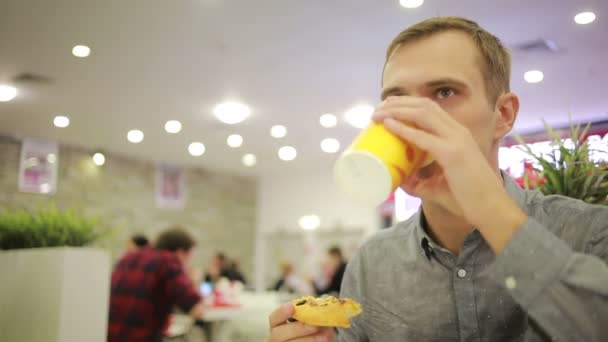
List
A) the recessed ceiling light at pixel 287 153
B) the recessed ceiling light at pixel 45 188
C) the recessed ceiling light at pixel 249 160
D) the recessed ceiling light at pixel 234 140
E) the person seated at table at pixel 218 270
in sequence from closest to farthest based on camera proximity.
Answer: the recessed ceiling light at pixel 45 188 → the recessed ceiling light at pixel 234 140 → the person seated at table at pixel 218 270 → the recessed ceiling light at pixel 287 153 → the recessed ceiling light at pixel 249 160

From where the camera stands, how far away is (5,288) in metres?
2.03

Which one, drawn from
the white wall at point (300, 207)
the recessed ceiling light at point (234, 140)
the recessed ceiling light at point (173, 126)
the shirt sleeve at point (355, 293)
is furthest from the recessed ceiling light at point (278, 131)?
the shirt sleeve at point (355, 293)

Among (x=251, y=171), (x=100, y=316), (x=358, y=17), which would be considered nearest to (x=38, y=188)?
(x=251, y=171)

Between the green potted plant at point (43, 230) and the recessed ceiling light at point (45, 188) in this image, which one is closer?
the green potted plant at point (43, 230)

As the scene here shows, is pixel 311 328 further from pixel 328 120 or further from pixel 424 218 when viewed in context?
pixel 328 120

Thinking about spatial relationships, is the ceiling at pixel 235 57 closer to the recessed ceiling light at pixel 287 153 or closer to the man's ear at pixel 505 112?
the man's ear at pixel 505 112

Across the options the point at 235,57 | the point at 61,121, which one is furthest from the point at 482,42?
the point at 61,121

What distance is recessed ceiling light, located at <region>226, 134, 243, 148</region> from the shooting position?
793 centimetres

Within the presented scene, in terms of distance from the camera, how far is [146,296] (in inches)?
132

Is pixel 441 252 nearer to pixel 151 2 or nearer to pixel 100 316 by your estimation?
pixel 100 316

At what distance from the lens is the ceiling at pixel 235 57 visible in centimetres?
392

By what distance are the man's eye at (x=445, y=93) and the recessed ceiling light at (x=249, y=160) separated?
8.42 m

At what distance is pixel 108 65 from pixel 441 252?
4740mm

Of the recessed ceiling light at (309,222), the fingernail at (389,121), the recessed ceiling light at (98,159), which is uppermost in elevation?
the recessed ceiling light at (98,159)
